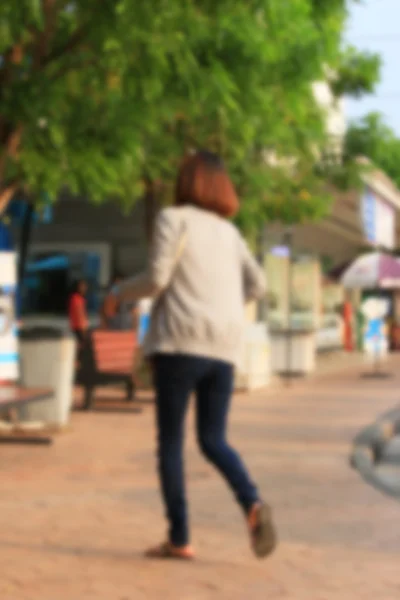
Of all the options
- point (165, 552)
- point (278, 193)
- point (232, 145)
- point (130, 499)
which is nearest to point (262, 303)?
point (278, 193)

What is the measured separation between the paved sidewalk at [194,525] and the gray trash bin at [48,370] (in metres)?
0.33

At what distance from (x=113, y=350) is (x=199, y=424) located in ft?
35.7

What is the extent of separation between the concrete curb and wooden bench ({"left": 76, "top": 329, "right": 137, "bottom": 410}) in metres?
2.99

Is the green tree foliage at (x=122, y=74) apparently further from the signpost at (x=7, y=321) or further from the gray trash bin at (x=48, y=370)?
the gray trash bin at (x=48, y=370)

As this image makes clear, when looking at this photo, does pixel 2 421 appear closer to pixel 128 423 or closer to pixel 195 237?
pixel 128 423

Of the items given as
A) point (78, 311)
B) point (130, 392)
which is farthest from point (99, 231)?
point (130, 392)

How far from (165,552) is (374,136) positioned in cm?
2054

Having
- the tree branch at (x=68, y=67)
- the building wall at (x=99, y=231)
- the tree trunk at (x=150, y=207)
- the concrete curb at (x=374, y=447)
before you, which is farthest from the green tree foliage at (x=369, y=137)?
the tree branch at (x=68, y=67)

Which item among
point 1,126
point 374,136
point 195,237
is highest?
point 374,136

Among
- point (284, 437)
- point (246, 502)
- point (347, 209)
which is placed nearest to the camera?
point (246, 502)

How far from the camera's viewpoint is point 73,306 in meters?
21.2

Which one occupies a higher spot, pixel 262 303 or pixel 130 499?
pixel 262 303

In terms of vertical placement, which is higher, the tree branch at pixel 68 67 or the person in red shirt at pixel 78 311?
the tree branch at pixel 68 67

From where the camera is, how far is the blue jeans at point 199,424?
615cm
